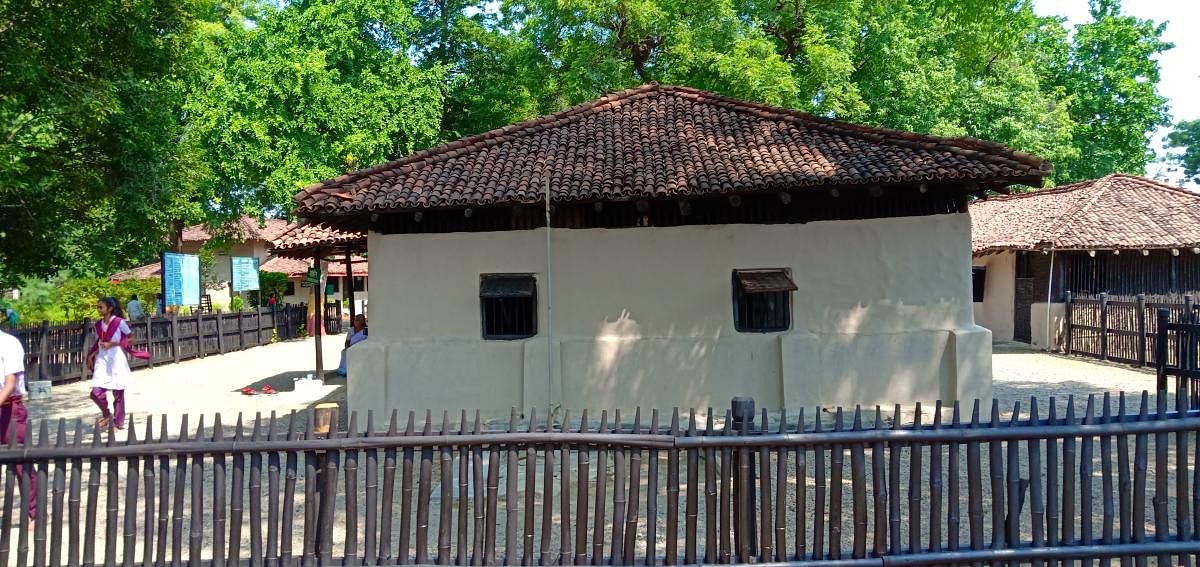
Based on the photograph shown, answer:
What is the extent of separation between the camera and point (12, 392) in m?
5.82

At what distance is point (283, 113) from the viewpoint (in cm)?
2331

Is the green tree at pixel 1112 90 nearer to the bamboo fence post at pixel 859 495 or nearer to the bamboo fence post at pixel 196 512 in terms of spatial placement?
the bamboo fence post at pixel 859 495

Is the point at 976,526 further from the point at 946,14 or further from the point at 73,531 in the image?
the point at 946,14

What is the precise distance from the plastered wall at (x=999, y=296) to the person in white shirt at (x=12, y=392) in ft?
70.8

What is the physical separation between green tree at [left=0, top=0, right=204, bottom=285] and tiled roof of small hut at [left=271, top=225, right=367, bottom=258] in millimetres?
2045

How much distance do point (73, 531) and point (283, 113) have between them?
20883 millimetres

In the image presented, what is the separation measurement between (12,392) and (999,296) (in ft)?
74.2

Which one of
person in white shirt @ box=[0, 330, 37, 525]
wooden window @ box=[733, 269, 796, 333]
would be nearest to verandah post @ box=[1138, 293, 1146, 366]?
wooden window @ box=[733, 269, 796, 333]

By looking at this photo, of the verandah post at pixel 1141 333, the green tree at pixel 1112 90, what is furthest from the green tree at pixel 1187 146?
the verandah post at pixel 1141 333

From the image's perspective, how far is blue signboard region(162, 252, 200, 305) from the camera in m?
18.4

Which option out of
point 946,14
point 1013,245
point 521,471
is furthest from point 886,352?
point 946,14

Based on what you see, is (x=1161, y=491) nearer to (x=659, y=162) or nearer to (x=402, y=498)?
(x=402, y=498)

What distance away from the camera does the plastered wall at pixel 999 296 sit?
852 inches

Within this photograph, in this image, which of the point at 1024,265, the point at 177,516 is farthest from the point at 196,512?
the point at 1024,265
